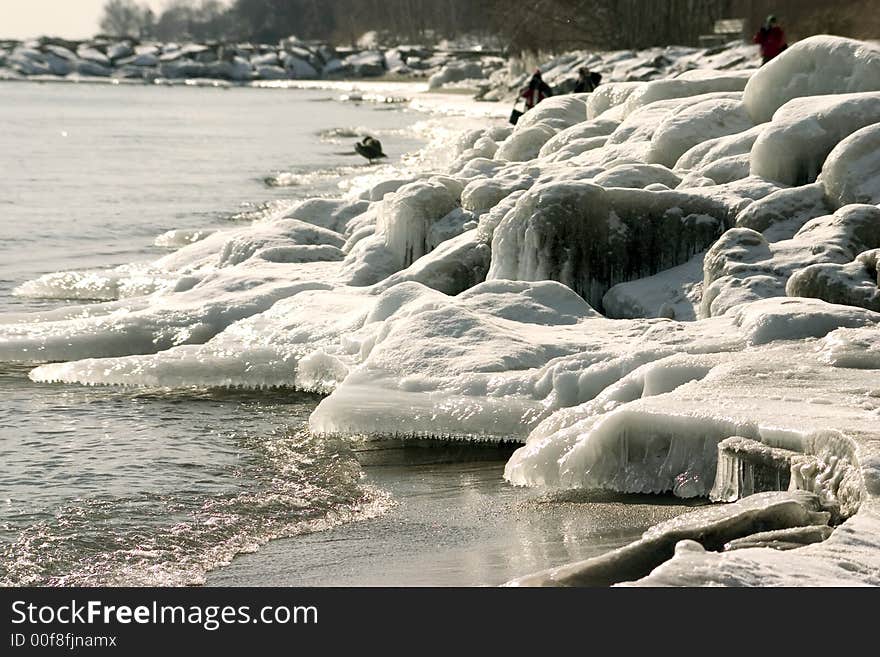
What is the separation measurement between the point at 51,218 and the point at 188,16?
548 ft

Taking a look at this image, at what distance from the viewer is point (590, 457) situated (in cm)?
671

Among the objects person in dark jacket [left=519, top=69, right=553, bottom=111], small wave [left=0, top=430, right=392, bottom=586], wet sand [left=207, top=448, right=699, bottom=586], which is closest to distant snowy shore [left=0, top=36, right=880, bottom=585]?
wet sand [left=207, top=448, right=699, bottom=586]

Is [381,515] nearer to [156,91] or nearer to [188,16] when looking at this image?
[156,91]

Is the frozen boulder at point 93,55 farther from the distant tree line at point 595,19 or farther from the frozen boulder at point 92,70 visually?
the distant tree line at point 595,19

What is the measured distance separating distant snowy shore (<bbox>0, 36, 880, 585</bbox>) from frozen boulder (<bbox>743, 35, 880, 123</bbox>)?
0.07 ft

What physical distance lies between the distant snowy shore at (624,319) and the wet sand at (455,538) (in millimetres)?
252

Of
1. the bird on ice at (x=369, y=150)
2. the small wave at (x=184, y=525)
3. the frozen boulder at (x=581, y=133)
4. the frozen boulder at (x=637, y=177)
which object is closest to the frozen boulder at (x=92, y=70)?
the bird on ice at (x=369, y=150)

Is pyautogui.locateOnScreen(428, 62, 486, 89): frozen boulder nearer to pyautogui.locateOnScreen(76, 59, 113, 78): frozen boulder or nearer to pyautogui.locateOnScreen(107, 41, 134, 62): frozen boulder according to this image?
pyautogui.locateOnScreen(76, 59, 113, 78): frozen boulder

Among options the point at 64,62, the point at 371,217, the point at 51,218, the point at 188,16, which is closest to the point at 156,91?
the point at 64,62

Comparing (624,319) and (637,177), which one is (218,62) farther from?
(624,319)

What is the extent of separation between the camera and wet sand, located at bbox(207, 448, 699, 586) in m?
5.65

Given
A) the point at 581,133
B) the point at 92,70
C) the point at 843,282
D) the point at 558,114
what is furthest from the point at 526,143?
the point at 92,70

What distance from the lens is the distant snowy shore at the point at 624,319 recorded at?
578 centimetres

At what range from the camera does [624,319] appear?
376 inches
